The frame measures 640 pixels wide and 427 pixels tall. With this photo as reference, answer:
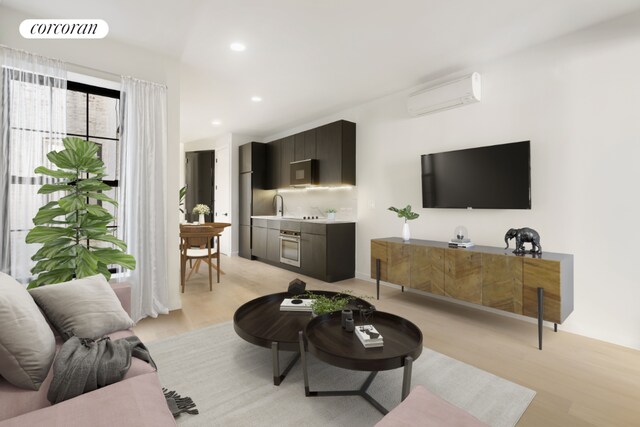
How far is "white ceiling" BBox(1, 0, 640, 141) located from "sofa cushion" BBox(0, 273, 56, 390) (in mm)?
2387

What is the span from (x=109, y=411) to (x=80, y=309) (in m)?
0.88

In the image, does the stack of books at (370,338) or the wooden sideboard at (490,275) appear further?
the wooden sideboard at (490,275)

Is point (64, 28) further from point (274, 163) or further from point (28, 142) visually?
point (274, 163)

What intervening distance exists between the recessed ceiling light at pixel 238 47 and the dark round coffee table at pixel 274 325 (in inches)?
99.1

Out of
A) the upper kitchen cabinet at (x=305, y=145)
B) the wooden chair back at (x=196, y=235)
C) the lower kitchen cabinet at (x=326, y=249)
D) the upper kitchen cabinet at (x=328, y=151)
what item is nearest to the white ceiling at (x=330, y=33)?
the upper kitchen cabinet at (x=328, y=151)

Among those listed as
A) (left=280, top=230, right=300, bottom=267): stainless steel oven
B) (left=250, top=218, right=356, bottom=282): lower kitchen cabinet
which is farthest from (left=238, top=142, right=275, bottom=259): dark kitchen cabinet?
(left=250, top=218, right=356, bottom=282): lower kitchen cabinet

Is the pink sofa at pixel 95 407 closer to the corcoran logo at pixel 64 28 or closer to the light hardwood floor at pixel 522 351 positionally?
the light hardwood floor at pixel 522 351

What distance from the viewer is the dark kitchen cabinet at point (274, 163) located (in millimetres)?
6246

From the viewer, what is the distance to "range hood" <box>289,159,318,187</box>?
5.20 meters

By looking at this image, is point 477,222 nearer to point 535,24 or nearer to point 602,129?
point 602,129

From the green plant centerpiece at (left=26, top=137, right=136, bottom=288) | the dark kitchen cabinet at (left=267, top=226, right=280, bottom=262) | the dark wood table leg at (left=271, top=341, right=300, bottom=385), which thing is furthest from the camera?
the dark kitchen cabinet at (left=267, top=226, right=280, bottom=262)

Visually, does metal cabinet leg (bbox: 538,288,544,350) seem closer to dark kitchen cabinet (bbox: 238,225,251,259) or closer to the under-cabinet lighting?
the under-cabinet lighting

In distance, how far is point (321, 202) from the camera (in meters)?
5.65

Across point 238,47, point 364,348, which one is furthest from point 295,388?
point 238,47
